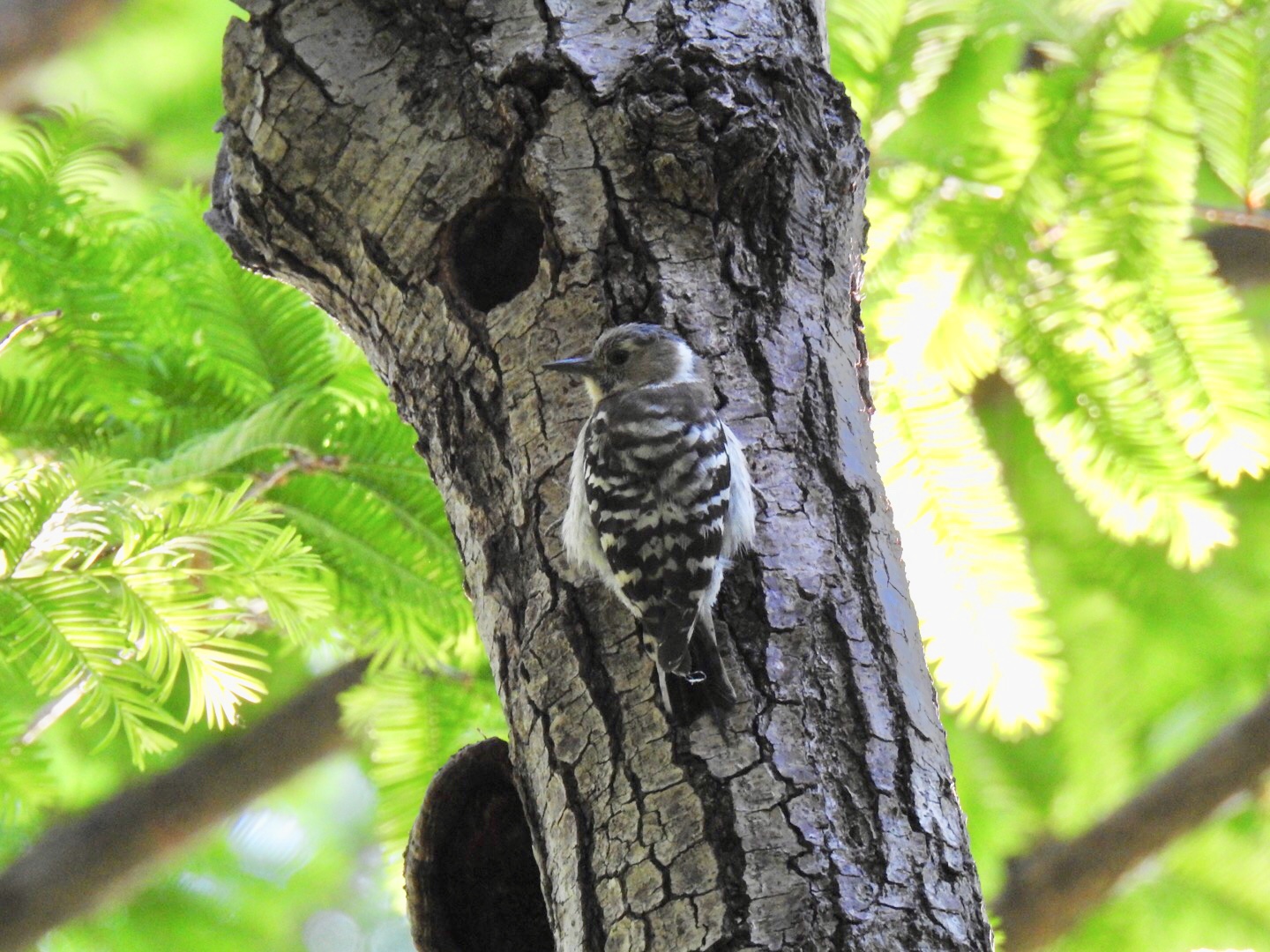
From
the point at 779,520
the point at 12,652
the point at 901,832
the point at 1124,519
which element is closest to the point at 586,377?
the point at 779,520

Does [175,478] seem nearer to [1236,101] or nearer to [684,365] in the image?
[684,365]

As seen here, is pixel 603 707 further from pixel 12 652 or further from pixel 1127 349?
pixel 1127 349

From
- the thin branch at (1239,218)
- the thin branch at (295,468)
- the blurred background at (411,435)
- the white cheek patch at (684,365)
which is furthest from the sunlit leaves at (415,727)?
the thin branch at (1239,218)

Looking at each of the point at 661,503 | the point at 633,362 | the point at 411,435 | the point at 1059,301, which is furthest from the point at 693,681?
the point at 1059,301

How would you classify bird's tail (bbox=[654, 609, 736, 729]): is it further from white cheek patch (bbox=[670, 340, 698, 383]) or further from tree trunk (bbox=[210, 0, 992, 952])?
white cheek patch (bbox=[670, 340, 698, 383])

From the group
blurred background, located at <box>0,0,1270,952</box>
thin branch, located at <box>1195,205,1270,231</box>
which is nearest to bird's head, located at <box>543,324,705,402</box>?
blurred background, located at <box>0,0,1270,952</box>
